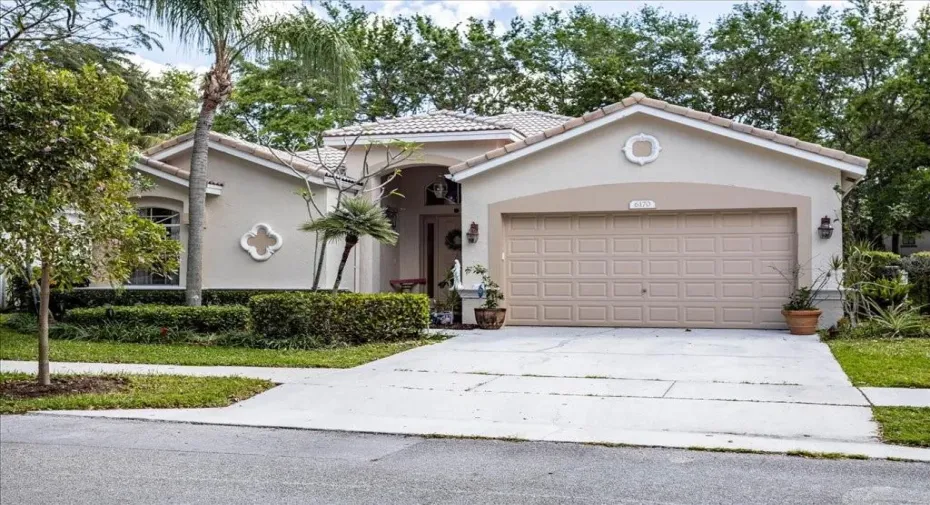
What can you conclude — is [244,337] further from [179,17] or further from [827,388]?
[827,388]

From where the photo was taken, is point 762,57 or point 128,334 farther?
point 762,57

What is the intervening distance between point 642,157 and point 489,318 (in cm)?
420

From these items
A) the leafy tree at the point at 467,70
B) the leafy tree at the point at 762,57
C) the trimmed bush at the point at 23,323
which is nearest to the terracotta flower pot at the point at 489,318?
the trimmed bush at the point at 23,323

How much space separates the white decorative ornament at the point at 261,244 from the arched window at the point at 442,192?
15.6ft

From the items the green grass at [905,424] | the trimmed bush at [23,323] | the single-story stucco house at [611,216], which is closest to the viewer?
the green grass at [905,424]

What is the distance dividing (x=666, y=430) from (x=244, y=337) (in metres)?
8.14

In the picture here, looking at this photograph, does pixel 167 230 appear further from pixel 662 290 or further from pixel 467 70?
pixel 467 70

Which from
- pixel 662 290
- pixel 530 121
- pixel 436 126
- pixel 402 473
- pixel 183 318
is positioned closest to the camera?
pixel 402 473

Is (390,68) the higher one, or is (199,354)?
(390,68)

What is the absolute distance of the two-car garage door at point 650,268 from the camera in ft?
51.0

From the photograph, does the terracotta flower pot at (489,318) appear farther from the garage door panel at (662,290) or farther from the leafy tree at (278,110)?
the leafy tree at (278,110)

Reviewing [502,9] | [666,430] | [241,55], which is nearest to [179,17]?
[241,55]

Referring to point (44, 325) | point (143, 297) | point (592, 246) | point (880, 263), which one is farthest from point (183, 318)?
point (880, 263)

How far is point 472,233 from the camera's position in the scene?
16.7 meters
